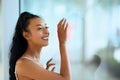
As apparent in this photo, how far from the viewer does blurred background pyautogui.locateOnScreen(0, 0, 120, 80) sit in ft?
5.05

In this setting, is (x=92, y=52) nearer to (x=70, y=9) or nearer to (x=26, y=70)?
(x=70, y=9)

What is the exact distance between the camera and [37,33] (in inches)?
45.9

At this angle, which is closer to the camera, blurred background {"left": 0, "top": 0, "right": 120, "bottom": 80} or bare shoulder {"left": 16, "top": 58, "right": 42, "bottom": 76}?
bare shoulder {"left": 16, "top": 58, "right": 42, "bottom": 76}

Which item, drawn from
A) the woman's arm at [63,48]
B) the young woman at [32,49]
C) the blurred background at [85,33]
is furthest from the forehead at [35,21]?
the blurred background at [85,33]

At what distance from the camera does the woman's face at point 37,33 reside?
1.17 m

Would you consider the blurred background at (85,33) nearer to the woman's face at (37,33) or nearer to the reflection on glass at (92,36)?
the reflection on glass at (92,36)

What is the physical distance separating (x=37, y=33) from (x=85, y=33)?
51 centimetres

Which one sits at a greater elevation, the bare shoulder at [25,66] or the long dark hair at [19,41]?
the long dark hair at [19,41]

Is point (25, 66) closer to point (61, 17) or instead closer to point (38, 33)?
point (38, 33)

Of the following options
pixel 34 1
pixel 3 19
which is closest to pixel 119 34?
pixel 34 1

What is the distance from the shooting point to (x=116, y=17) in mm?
1528

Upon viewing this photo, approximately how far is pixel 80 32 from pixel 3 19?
59 centimetres

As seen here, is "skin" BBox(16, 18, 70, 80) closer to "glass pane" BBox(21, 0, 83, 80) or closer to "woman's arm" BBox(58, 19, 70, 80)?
"woman's arm" BBox(58, 19, 70, 80)

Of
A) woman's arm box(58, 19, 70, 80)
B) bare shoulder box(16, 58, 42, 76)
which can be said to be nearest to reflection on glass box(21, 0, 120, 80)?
woman's arm box(58, 19, 70, 80)
